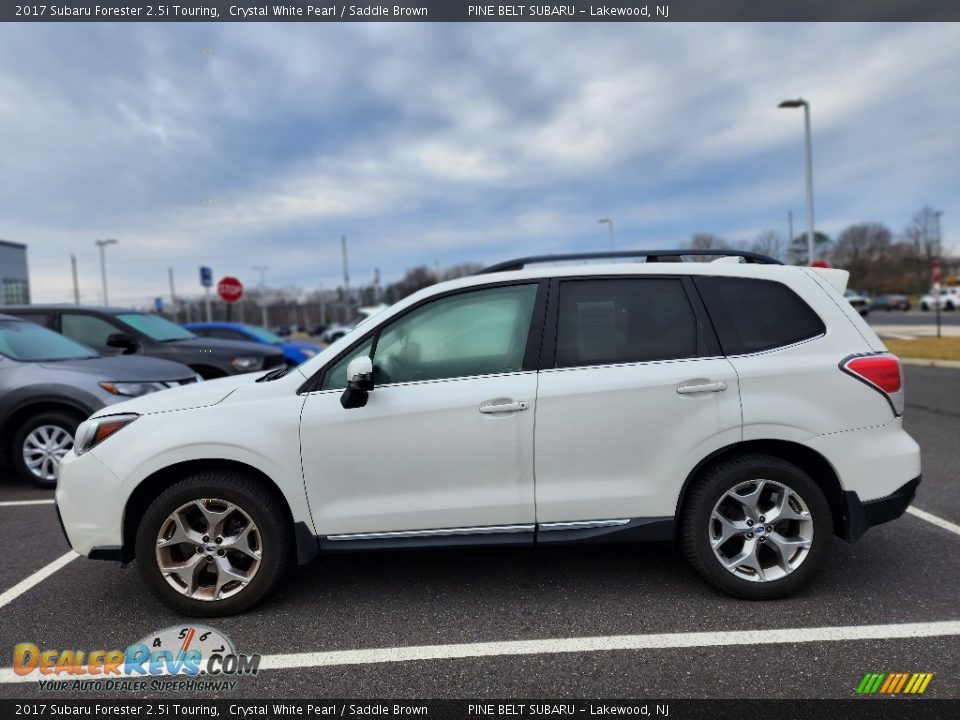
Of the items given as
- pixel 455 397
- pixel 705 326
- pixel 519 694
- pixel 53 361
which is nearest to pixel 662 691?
pixel 519 694

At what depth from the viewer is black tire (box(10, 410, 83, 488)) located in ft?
18.6

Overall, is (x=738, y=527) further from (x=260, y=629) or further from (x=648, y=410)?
(x=260, y=629)

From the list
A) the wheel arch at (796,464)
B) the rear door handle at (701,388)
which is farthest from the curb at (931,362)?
the rear door handle at (701,388)

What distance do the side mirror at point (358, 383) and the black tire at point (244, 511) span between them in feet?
2.14

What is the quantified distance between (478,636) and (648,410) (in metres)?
1.36

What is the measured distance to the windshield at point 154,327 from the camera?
330 inches

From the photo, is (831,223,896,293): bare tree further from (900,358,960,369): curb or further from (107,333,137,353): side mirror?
(107,333,137,353): side mirror

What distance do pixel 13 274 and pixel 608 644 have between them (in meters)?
58.9

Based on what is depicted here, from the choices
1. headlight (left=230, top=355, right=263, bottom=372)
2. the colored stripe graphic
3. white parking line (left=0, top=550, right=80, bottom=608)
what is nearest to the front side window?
the colored stripe graphic

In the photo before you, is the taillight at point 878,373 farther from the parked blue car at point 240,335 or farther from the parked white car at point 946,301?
the parked white car at point 946,301

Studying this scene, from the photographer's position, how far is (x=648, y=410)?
305cm

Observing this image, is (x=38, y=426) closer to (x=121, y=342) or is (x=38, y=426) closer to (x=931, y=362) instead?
(x=121, y=342)

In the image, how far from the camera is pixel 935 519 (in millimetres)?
4176

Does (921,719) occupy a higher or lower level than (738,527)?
lower
